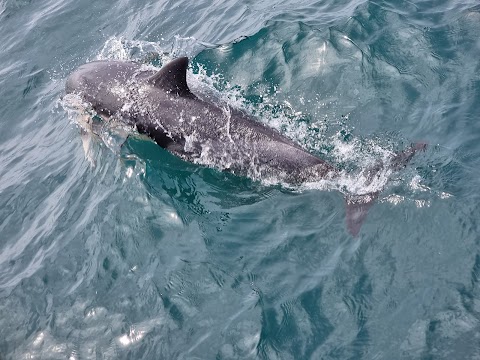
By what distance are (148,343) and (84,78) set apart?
6.06 m

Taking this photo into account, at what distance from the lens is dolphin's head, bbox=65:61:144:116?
10320 millimetres

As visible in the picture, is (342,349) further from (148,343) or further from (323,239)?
(148,343)

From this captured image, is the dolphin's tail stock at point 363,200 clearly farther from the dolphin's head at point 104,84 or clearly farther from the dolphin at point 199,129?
the dolphin's head at point 104,84

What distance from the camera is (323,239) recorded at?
7.87m

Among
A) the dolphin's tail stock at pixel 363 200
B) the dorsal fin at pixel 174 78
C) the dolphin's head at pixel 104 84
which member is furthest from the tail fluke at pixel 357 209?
the dolphin's head at pixel 104 84

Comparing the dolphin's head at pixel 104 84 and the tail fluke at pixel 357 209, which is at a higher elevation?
the dolphin's head at pixel 104 84

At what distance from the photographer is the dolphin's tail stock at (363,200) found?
7.82 metres

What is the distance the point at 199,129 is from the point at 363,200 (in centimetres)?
320

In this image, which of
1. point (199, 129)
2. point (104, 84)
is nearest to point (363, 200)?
point (199, 129)

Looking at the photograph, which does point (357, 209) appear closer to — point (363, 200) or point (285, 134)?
point (363, 200)

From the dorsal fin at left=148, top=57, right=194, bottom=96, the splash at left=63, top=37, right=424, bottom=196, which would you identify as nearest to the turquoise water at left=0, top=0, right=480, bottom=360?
the splash at left=63, top=37, right=424, bottom=196

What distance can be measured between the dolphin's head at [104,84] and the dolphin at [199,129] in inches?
0.9

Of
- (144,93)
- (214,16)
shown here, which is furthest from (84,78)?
(214,16)

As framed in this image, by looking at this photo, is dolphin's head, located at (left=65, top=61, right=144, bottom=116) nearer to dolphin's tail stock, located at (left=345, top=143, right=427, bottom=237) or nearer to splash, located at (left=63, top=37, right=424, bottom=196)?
splash, located at (left=63, top=37, right=424, bottom=196)
